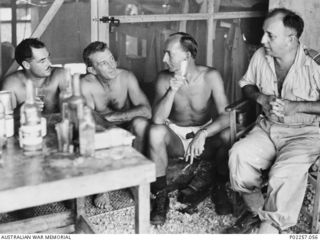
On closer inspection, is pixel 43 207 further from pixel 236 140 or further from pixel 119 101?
pixel 236 140

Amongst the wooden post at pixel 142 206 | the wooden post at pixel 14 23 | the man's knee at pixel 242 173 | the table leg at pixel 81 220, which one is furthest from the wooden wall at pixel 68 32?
the wooden post at pixel 142 206

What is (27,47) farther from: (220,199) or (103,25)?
(220,199)

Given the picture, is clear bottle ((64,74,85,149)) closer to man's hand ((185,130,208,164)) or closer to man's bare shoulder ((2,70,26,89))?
man's hand ((185,130,208,164))

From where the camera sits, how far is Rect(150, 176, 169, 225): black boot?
2.06 meters

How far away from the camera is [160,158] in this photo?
215cm

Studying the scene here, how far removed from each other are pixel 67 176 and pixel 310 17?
74.9 inches

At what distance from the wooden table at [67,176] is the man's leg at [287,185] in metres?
0.58

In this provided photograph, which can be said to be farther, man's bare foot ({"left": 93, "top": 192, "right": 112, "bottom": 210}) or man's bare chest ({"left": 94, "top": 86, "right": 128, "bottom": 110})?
man's bare chest ({"left": 94, "top": 86, "right": 128, "bottom": 110})

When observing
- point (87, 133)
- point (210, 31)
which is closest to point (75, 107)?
point (87, 133)

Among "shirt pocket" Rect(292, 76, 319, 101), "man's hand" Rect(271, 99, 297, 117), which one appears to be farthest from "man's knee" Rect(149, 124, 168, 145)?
"shirt pocket" Rect(292, 76, 319, 101)

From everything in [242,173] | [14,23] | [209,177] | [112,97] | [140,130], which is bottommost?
[209,177]

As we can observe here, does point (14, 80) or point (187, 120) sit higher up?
point (14, 80)

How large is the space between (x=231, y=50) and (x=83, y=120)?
6.26 ft

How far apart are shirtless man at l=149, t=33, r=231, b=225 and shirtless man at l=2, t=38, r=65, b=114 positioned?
50 centimetres
